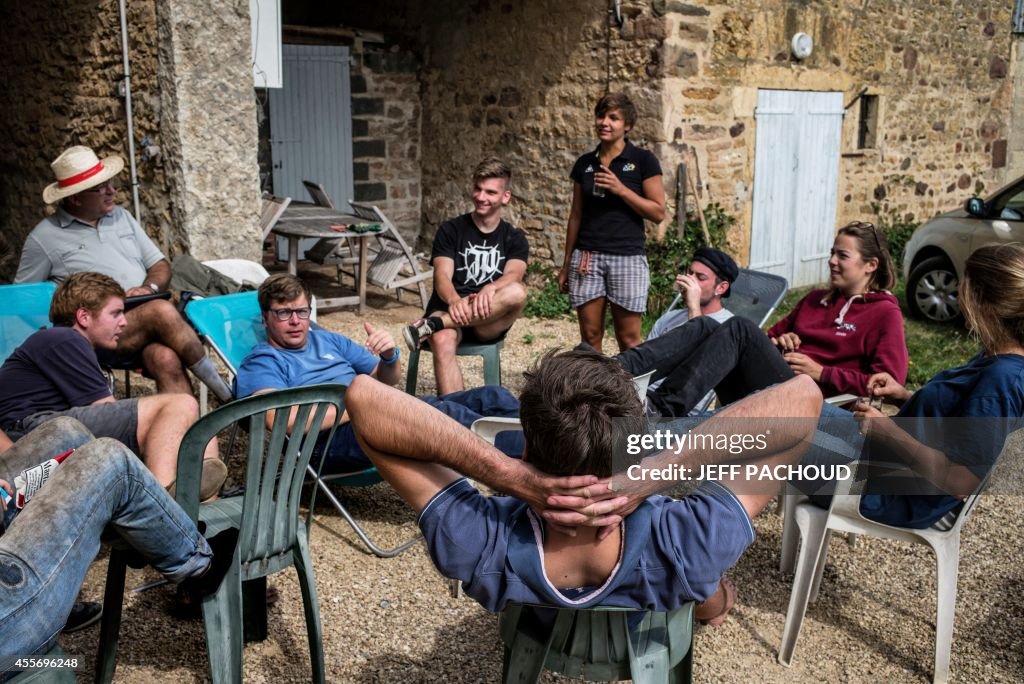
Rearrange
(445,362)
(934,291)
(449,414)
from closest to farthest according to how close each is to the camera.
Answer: (449,414) → (445,362) → (934,291)

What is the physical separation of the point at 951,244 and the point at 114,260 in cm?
592

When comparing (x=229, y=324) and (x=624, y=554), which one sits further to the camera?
(x=229, y=324)

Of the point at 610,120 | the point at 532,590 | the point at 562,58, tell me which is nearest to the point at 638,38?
the point at 562,58

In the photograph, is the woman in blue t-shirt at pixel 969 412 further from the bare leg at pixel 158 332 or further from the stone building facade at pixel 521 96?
the stone building facade at pixel 521 96

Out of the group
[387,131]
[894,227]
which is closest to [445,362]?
[387,131]

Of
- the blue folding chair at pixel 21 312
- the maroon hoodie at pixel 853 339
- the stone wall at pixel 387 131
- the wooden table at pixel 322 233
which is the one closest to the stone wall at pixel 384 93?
the stone wall at pixel 387 131

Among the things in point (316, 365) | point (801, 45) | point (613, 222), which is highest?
point (801, 45)

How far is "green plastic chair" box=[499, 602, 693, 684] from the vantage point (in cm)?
187

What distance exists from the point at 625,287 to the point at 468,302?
1.09 meters

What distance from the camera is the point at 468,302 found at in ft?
14.3

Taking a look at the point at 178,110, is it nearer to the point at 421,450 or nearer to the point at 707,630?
the point at 707,630

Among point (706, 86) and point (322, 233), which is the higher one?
point (706, 86)

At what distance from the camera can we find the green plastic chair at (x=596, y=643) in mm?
1870

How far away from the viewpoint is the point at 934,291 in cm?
730
